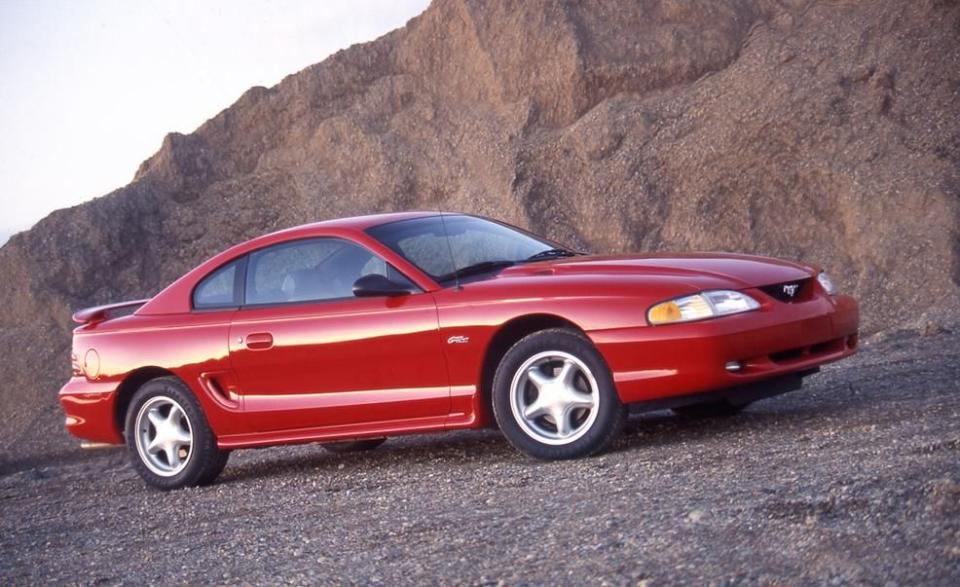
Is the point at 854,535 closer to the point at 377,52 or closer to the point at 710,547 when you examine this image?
the point at 710,547

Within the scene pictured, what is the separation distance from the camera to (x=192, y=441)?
8.62m

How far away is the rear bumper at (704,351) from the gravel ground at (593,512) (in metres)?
0.33

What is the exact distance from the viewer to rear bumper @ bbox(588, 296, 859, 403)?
6840 mm

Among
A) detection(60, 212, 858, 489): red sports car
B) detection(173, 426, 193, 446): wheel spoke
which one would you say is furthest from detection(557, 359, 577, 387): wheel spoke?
detection(173, 426, 193, 446): wheel spoke

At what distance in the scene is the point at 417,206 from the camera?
56.3 ft

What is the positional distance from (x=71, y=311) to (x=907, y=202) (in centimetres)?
952

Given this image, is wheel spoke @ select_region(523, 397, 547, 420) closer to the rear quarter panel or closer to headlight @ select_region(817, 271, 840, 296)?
headlight @ select_region(817, 271, 840, 296)

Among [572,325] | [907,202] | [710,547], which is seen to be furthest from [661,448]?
[907,202]

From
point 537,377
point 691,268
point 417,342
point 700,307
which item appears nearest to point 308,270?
point 417,342

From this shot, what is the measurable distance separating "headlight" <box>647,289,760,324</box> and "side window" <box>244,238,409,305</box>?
1.56 metres

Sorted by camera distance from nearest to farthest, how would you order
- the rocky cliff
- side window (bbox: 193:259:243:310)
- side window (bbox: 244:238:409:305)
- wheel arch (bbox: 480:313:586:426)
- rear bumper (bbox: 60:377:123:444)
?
wheel arch (bbox: 480:313:586:426) → side window (bbox: 244:238:409:305) → side window (bbox: 193:259:243:310) → rear bumper (bbox: 60:377:123:444) → the rocky cliff

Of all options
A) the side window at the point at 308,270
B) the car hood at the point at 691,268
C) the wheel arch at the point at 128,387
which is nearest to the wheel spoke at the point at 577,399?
the car hood at the point at 691,268

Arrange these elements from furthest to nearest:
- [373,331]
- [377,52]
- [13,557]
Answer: [377,52] → [373,331] → [13,557]

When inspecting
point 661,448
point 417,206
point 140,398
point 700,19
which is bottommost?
point 661,448
